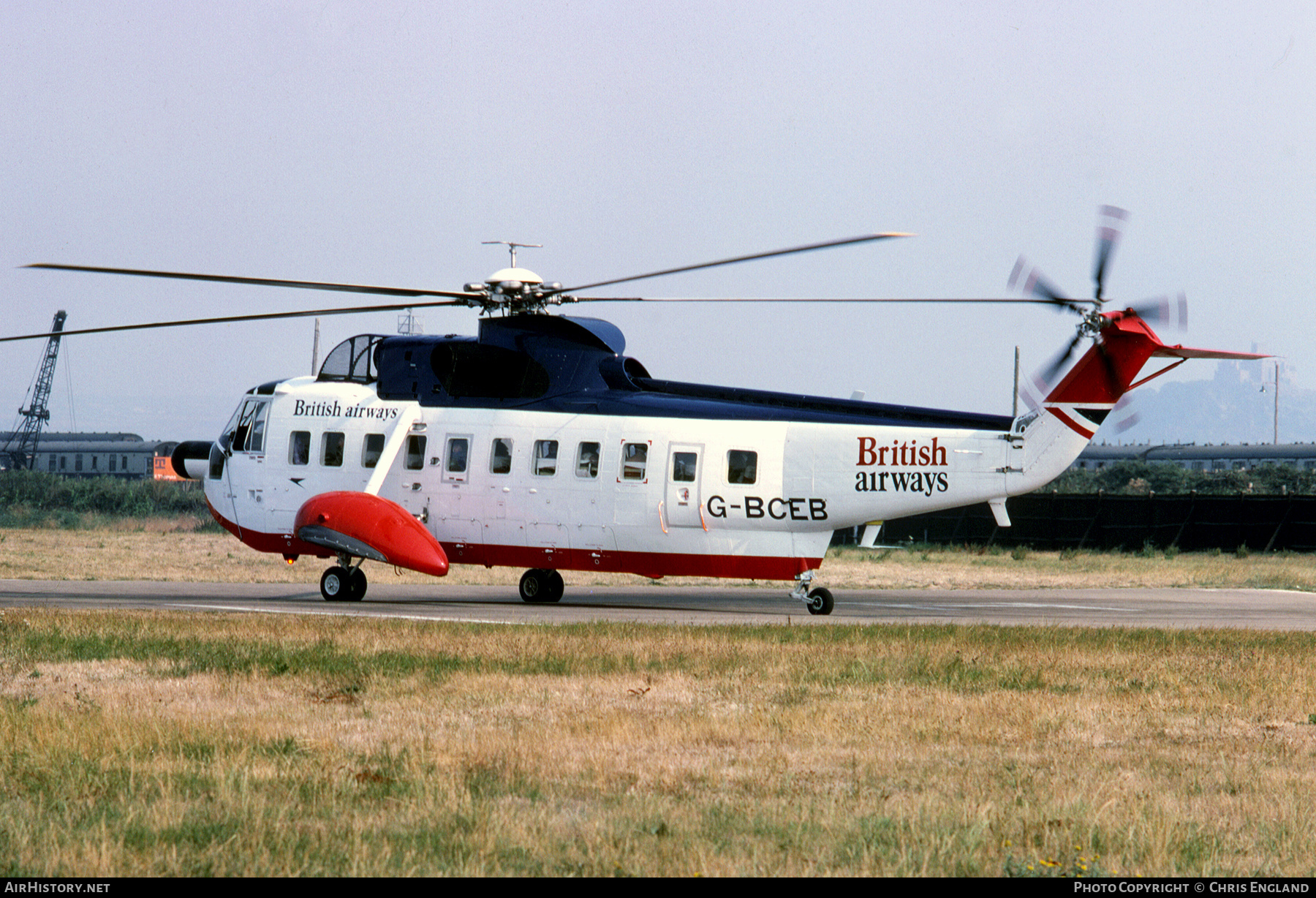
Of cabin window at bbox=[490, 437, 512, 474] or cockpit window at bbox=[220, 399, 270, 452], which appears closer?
cabin window at bbox=[490, 437, 512, 474]

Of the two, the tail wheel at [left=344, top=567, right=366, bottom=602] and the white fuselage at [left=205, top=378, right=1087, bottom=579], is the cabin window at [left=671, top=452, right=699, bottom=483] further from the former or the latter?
the tail wheel at [left=344, top=567, right=366, bottom=602]

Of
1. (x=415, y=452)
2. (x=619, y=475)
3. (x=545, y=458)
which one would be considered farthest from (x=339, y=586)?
(x=619, y=475)

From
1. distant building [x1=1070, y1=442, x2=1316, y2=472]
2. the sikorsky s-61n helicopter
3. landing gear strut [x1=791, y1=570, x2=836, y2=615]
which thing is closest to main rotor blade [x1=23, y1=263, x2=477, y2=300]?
the sikorsky s-61n helicopter

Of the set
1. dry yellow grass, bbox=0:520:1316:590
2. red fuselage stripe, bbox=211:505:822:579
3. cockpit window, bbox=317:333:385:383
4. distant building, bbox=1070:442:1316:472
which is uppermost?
distant building, bbox=1070:442:1316:472

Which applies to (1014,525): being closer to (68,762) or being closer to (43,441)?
(68,762)

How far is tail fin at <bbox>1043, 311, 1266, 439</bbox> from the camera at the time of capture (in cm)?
2119

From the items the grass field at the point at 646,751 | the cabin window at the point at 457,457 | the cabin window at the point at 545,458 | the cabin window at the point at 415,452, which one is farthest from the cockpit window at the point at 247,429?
the grass field at the point at 646,751

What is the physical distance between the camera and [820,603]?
22.9 m

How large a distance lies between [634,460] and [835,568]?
19.1 metres

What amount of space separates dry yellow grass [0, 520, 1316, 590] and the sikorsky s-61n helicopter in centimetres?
807

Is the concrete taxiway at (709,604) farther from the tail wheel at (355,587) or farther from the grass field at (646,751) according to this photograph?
the grass field at (646,751)

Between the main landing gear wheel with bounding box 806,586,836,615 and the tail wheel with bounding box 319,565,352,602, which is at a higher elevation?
the main landing gear wheel with bounding box 806,586,836,615

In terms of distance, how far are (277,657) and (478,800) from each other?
7016mm

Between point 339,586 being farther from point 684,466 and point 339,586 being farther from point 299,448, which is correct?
point 684,466
